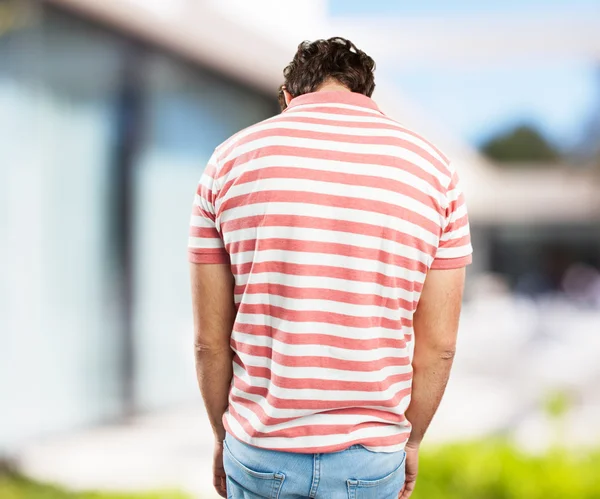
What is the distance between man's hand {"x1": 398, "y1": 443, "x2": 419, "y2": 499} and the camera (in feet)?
6.09

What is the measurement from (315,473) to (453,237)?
54 centimetres

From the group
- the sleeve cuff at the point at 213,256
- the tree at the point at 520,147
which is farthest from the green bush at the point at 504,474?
the tree at the point at 520,147

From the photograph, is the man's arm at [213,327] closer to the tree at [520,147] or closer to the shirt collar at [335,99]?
the shirt collar at [335,99]

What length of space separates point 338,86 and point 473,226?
2483 cm

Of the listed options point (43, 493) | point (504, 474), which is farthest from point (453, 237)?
point (43, 493)

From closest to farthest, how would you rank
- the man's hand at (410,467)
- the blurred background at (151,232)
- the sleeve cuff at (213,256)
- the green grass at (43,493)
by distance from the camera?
1. the sleeve cuff at (213,256)
2. the man's hand at (410,467)
3. the green grass at (43,493)
4. the blurred background at (151,232)

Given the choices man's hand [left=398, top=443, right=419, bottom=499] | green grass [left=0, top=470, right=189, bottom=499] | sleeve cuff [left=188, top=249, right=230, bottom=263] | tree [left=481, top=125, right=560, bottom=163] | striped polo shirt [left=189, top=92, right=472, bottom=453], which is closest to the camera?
striped polo shirt [left=189, top=92, right=472, bottom=453]

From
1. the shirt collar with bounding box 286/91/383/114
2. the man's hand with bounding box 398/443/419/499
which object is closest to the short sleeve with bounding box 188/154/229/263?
the shirt collar with bounding box 286/91/383/114

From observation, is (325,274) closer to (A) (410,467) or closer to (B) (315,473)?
(B) (315,473)

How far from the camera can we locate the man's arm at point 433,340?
68.0 inches

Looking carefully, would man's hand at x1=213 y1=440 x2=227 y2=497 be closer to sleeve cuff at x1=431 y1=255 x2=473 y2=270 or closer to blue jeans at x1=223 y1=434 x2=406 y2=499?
blue jeans at x1=223 y1=434 x2=406 y2=499

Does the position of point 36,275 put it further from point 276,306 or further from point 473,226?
point 473,226

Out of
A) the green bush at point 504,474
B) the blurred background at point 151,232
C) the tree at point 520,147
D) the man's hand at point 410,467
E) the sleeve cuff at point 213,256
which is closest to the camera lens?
the sleeve cuff at point 213,256

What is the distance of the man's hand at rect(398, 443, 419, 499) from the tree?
4003 centimetres
